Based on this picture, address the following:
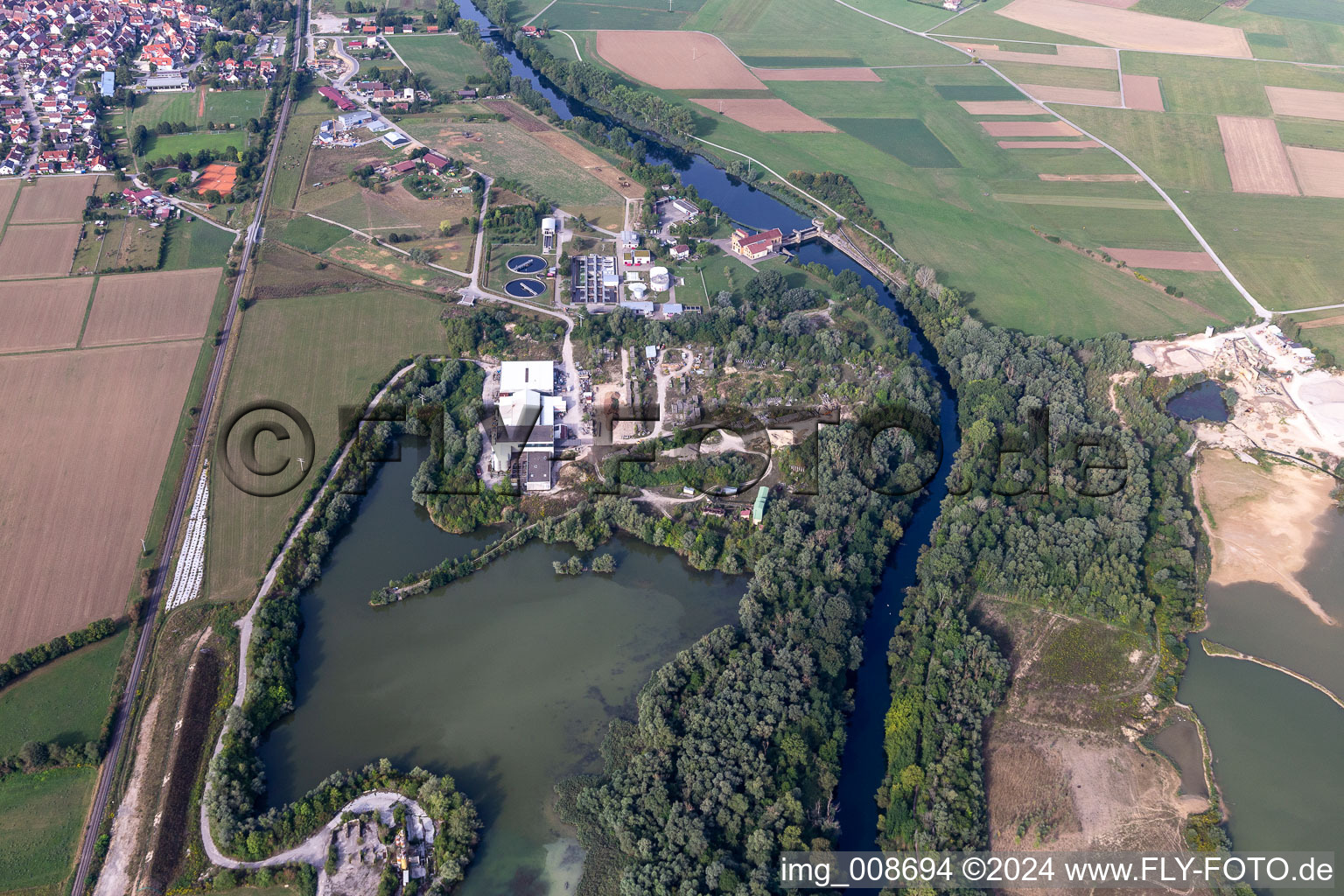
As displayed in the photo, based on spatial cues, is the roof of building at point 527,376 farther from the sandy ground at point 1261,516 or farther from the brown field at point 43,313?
the sandy ground at point 1261,516

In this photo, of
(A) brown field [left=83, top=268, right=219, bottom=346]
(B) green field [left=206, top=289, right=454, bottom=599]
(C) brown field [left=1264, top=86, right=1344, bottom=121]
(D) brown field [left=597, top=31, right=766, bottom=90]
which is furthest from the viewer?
(D) brown field [left=597, top=31, right=766, bottom=90]

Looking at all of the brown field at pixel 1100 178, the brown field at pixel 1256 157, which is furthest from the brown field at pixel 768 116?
the brown field at pixel 1256 157

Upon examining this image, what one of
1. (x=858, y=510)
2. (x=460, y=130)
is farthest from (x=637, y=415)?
(x=460, y=130)

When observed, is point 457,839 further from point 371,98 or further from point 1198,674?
point 371,98

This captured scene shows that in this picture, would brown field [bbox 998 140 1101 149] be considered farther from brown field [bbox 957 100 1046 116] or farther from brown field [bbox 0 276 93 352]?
brown field [bbox 0 276 93 352]

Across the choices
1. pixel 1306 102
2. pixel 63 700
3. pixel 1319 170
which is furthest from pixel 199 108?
pixel 1306 102

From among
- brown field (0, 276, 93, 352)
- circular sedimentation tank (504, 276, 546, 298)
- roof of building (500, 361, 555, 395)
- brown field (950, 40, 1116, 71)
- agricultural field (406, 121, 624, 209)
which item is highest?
brown field (950, 40, 1116, 71)

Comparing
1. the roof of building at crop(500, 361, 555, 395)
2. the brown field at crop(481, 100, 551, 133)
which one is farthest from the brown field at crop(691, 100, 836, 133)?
the roof of building at crop(500, 361, 555, 395)

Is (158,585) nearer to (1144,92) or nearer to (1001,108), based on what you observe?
(1001,108)

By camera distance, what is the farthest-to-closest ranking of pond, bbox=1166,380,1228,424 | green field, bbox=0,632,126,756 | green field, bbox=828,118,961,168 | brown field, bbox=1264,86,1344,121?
brown field, bbox=1264,86,1344,121, green field, bbox=828,118,961,168, pond, bbox=1166,380,1228,424, green field, bbox=0,632,126,756
